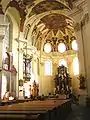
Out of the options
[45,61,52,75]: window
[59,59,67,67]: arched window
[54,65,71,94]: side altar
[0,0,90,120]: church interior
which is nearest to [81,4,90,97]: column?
[0,0,90,120]: church interior

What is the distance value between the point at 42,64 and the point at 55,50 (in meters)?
2.79

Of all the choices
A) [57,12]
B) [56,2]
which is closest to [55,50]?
[57,12]

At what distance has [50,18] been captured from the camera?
2294 centimetres

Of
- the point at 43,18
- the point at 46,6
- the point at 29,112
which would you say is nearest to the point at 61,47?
the point at 43,18

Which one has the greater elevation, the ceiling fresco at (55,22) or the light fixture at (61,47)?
the ceiling fresco at (55,22)

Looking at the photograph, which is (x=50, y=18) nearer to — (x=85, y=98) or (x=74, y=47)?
(x=74, y=47)

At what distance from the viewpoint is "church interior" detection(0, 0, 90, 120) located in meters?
13.4

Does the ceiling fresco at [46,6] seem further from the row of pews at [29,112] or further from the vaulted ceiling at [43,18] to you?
the row of pews at [29,112]

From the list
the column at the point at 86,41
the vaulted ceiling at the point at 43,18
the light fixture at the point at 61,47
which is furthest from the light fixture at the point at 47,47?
the column at the point at 86,41

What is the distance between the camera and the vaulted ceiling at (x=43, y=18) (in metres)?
17.4

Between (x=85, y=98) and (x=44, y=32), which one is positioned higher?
(x=44, y=32)

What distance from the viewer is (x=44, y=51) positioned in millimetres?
26328

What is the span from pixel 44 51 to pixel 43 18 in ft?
17.2

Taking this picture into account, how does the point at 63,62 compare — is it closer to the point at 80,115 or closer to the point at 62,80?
the point at 62,80
